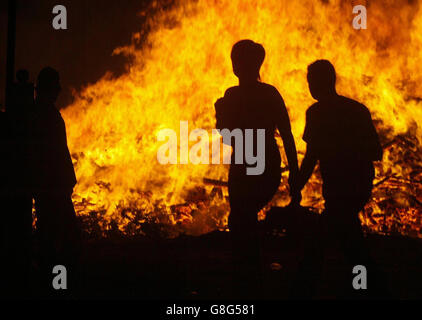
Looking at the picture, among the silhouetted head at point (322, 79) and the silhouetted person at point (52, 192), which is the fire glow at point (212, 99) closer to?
the silhouetted person at point (52, 192)

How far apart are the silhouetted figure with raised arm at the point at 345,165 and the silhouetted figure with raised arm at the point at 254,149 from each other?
0.29 metres

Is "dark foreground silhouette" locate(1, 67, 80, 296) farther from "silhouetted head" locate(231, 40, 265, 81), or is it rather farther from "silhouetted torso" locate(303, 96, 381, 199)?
"silhouetted torso" locate(303, 96, 381, 199)

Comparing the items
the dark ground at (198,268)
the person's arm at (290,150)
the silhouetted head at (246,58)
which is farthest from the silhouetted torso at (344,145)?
the dark ground at (198,268)

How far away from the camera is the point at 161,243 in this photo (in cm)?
690

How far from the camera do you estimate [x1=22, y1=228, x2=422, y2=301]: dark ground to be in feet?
14.6

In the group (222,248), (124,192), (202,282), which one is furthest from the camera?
(124,192)

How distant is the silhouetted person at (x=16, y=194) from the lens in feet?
14.4

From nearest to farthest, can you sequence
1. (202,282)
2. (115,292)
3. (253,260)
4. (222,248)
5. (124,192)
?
(253,260) → (115,292) → (202,282) → (222,248) → (124,192)

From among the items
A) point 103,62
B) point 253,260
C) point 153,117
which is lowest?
point 253,260

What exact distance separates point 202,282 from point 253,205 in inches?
57.4

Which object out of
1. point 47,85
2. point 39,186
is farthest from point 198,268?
point 47,85

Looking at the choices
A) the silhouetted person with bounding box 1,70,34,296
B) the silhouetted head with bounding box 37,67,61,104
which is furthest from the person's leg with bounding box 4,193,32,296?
the silhouetted head with bounding box 37,67,61,104
